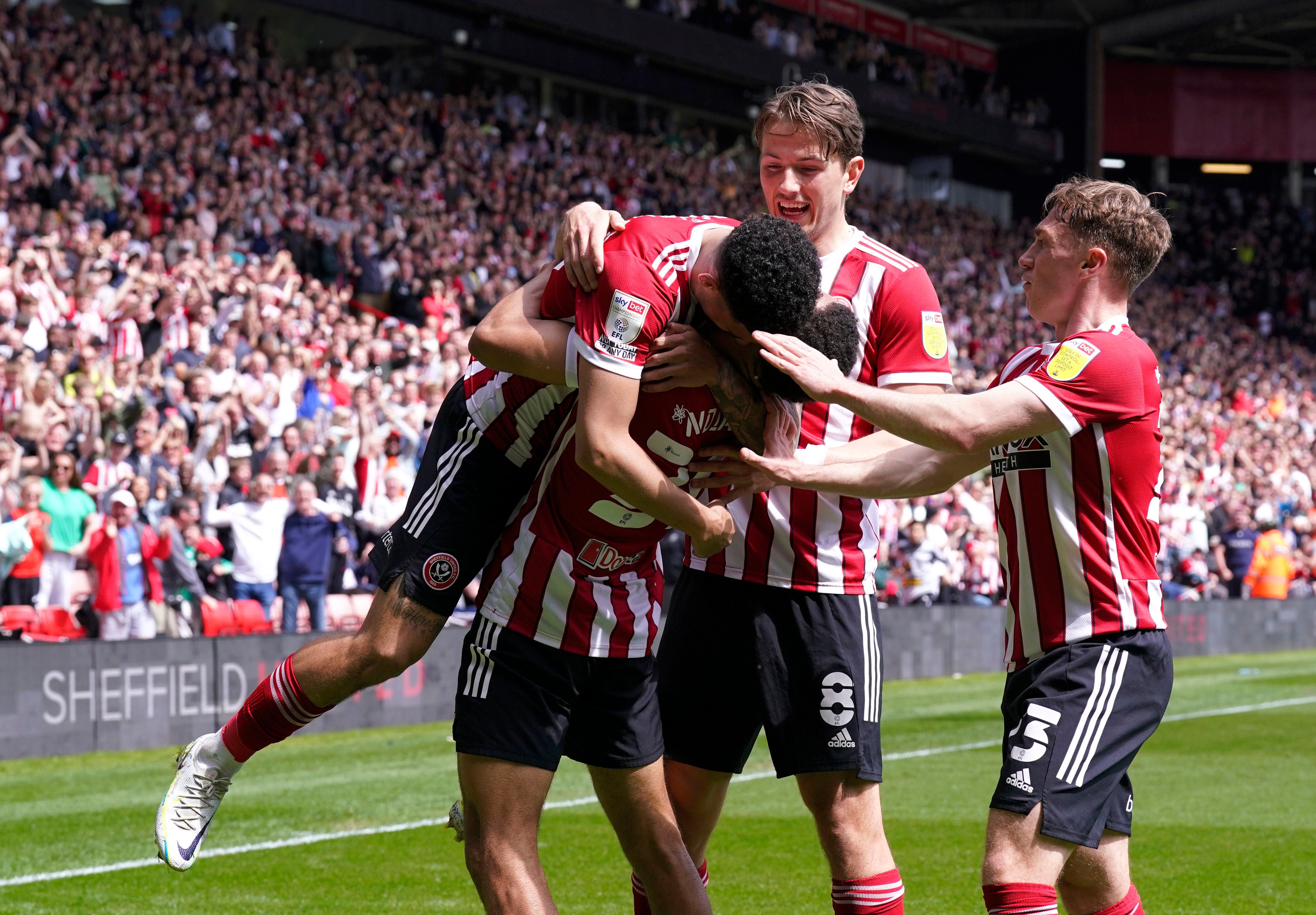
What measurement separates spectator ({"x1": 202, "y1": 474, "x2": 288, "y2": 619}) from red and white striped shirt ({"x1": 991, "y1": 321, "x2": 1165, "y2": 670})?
892cm

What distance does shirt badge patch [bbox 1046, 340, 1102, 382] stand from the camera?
3.92 meters

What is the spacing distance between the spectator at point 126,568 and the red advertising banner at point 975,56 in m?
31.6

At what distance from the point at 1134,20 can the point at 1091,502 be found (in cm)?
Answer: 3841

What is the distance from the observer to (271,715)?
14.4 feet

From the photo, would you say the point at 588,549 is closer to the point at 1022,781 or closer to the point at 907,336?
the point at 907,336

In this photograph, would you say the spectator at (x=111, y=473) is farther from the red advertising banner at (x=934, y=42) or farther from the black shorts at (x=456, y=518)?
the red advertising banner at (x=934, y=42)

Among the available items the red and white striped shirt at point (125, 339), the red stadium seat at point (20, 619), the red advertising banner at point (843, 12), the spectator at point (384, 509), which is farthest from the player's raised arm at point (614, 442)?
the red advertising banner at point (843, 12)

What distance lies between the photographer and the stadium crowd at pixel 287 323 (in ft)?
38.8

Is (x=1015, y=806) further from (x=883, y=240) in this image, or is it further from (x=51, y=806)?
(x=883, y=240)

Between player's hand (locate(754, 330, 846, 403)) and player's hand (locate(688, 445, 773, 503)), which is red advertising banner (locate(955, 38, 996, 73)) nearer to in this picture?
player's hand (locate(688, 445, 773, 503))

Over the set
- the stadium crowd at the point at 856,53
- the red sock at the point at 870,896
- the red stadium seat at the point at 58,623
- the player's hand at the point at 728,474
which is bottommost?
the red stadium seat at the point at 58,623

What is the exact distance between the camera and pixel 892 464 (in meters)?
4.21

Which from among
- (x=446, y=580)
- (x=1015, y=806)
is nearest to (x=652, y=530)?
(x=446, y=580)

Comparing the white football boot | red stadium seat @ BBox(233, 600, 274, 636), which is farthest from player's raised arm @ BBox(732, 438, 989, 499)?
red stadium seat @ BBox(233, 600, 274, 636)
